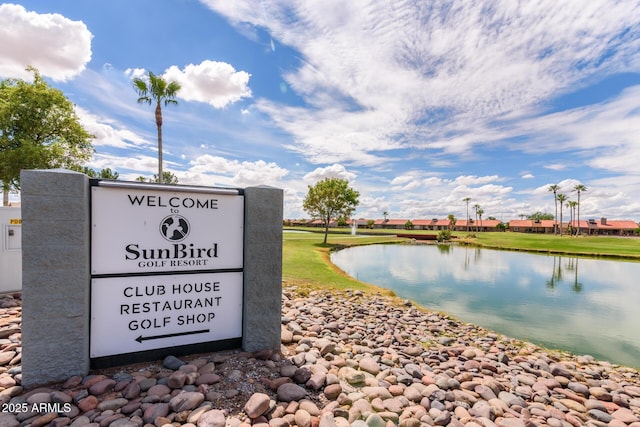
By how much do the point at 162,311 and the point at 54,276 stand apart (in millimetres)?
1325

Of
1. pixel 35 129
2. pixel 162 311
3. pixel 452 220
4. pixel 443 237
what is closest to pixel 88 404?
pixel 162 311

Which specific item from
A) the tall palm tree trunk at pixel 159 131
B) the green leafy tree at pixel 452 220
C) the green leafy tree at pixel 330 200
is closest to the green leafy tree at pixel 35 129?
the tall palm tree trunk at pixel 159 131

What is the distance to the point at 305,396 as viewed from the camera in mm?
3582

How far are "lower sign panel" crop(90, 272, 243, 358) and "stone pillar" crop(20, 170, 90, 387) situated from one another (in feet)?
0.73

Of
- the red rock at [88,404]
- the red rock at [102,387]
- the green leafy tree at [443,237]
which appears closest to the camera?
the red rock at [88,404]

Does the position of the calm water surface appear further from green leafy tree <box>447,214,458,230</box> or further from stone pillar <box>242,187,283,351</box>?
green leafy tree <box>447,214,458,230</box>

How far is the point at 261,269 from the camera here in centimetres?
461

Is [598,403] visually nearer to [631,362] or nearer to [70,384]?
[631,362]

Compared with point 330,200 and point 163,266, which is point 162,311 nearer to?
point 163,266

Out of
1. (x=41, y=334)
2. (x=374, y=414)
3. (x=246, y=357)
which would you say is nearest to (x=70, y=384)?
(x=41, y=334)

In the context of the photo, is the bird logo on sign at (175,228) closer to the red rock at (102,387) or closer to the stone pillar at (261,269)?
the stone pillar at (261,269)

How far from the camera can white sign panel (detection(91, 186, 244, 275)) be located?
389cm

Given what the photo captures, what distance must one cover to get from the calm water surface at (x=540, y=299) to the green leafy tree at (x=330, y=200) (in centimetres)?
1209

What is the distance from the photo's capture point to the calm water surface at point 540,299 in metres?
8.71
